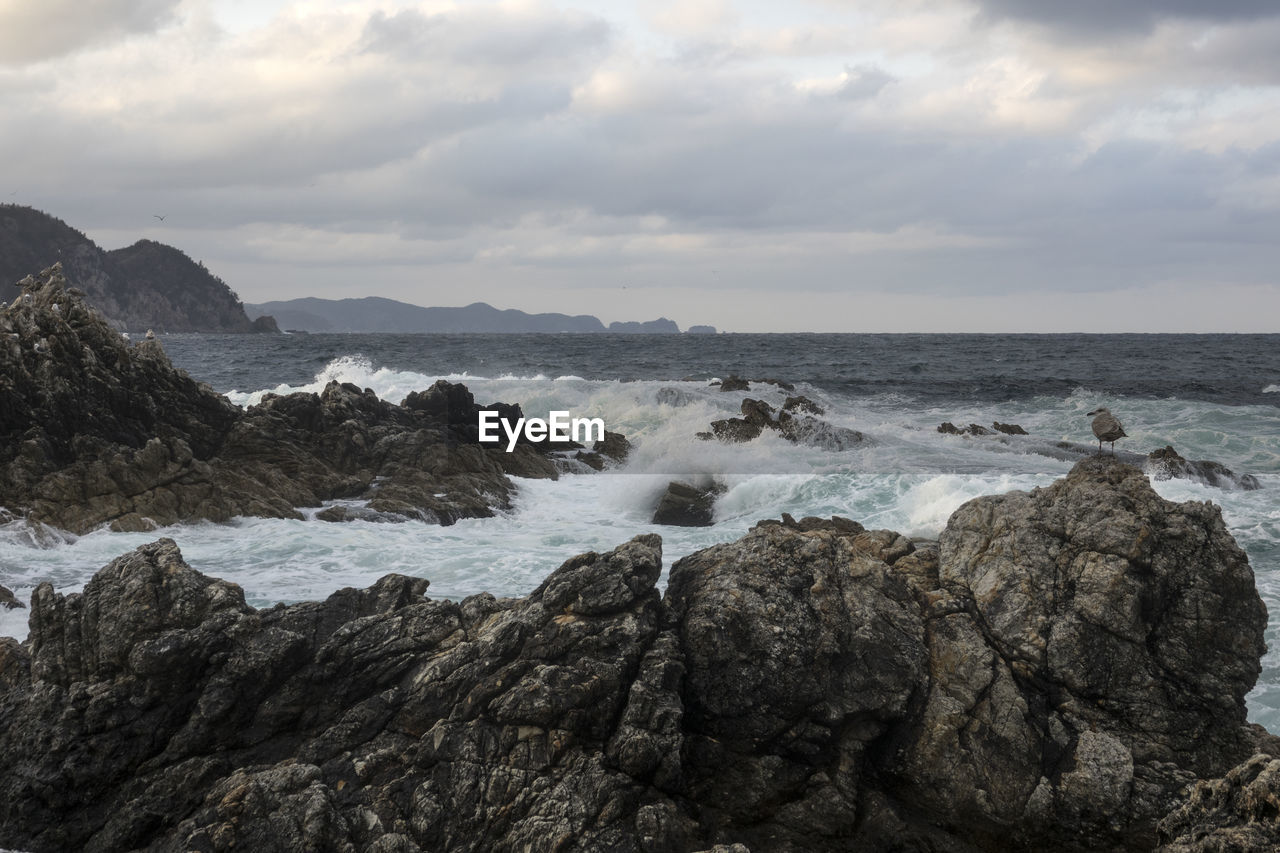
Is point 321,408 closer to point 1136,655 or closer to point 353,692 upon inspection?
point 353,692

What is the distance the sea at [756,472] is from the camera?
15383mm

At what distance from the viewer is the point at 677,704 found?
299 inches

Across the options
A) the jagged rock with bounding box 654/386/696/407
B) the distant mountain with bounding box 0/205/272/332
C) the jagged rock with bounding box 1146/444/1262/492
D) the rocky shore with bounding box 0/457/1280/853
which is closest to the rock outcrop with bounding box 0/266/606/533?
the rocky shore with bounding box 0/457/1280/853

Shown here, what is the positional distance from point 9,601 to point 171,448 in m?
6.89

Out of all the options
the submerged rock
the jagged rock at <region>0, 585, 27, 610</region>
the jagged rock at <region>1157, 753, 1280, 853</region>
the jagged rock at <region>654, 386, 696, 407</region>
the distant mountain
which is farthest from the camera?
the distant mountain

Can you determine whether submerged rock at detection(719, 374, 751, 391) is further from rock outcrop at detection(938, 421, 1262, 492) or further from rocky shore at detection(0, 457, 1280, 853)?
rocky shore at detection(0, 457, 1280, 853)

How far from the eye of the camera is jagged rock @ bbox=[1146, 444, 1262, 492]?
76.5 feet

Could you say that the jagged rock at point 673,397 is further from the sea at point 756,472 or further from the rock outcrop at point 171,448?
the rock outcrop at point 171,448

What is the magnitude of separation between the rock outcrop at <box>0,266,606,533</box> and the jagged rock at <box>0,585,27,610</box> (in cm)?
390

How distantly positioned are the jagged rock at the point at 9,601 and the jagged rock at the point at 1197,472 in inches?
1016

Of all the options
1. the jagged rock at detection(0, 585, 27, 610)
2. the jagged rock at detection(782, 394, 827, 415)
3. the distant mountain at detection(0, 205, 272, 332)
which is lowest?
the jagged rock at detection(0, 585, 27, 610)

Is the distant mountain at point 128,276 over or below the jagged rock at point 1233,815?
over

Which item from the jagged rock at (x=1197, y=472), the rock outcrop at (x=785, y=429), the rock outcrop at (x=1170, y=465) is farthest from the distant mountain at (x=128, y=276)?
the jagged rock at (x=1197, y=472)

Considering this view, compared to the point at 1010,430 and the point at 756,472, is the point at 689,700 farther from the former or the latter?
the point at 1010,430
